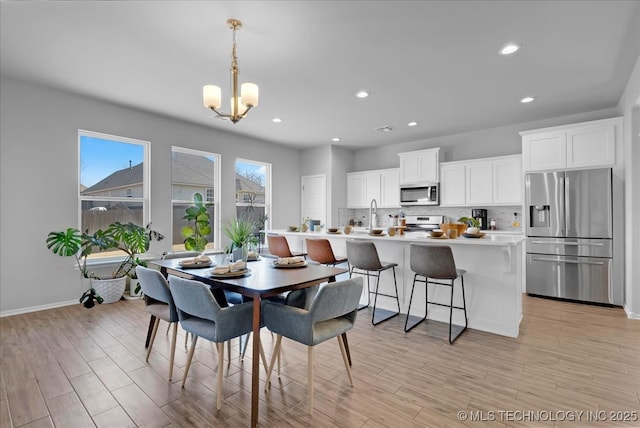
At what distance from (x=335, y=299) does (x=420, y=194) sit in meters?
4.90

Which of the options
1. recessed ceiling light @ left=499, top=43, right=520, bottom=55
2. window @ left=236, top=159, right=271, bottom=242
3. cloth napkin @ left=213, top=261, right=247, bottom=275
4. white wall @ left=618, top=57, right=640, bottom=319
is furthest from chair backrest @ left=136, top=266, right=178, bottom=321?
white wall @ left=618, top=57, right=640, bottom=319

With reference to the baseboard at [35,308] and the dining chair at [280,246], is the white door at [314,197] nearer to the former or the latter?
the dining chair at [280,246]

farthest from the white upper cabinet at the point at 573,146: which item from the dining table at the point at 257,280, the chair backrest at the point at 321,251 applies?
the dining table at the point at 257,280

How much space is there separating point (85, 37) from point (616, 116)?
263 inches

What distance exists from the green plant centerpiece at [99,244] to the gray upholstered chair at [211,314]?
2.74 meters

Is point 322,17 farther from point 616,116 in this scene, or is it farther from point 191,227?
point 616,116

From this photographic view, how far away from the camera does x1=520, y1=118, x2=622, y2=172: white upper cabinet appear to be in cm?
426

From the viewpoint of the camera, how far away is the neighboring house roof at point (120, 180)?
14.7 feet

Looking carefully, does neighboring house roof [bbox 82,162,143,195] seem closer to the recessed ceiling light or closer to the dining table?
the dining table

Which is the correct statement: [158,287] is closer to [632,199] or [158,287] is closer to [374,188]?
[632,199]

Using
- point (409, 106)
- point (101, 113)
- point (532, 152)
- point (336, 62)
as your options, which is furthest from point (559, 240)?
point (101, 113)

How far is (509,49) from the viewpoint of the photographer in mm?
2949

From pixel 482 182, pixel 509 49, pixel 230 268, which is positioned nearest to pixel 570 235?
pixel 482 182

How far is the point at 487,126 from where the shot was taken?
18.4 feet
